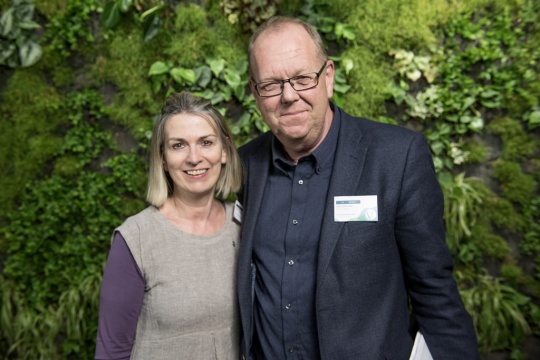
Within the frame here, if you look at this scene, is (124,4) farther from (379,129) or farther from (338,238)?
(338,238)

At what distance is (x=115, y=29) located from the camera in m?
2.77

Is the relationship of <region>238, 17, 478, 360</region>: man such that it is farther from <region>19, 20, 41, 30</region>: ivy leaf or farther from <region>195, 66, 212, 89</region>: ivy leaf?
<region>19, 20, 41, 30</region>: ivy leaf

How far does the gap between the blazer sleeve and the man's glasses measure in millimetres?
393

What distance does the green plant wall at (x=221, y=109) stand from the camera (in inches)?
100

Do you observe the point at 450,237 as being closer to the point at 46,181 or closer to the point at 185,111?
the point at 185,111

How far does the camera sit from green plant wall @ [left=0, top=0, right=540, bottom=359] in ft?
8.36

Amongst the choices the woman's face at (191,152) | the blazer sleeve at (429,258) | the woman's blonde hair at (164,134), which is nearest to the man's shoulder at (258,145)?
the woman's blonde hair at (164,134)

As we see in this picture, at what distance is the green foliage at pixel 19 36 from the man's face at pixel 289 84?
6.70 feet

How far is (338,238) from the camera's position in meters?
1.30

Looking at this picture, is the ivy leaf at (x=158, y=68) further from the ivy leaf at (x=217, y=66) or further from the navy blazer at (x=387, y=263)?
the navy blazer at (x=387, y=263)

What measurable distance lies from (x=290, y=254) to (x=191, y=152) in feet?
1.77

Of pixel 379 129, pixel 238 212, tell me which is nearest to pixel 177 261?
pixel 238 212

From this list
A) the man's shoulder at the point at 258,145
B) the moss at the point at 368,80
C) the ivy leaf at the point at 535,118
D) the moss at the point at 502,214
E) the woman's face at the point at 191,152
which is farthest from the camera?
the moss at the point at 368,80

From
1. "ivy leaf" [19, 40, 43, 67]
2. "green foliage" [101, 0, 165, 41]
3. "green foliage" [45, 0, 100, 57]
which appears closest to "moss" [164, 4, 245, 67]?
"green foliage" [101, 0, 165, 41]
